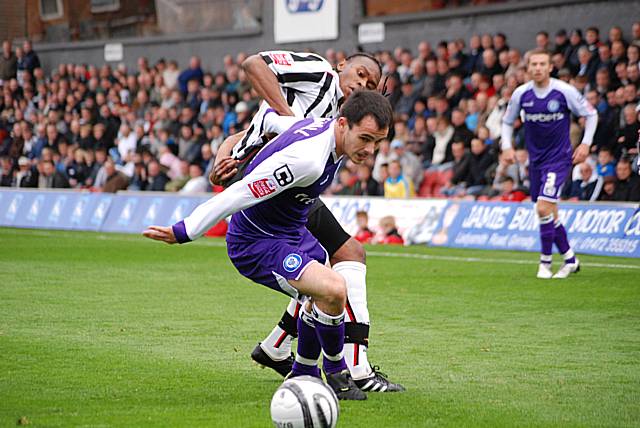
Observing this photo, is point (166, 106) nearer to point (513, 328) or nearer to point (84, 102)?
point (84, 102)

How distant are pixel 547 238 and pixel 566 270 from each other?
46cm

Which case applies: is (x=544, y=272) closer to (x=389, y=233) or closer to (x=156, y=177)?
(x=389, y=233)

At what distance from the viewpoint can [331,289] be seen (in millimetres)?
6047

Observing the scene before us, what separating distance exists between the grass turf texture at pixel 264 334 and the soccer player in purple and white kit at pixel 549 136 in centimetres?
43

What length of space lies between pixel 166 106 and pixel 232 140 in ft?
68.9

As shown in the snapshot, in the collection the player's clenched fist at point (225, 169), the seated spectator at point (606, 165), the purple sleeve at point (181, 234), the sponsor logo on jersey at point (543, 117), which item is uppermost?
the player's clenched fist at point (225, 169)

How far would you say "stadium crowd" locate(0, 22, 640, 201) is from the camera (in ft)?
58.9

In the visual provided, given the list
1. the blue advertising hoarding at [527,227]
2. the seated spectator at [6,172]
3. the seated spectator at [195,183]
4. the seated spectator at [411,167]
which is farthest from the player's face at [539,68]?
the seated spectator at [6,172]

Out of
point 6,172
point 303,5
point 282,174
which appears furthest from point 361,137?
point 6,172

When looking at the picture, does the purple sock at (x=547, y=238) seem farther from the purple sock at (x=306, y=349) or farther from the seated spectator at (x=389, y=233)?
the purple sock at (x=306, y=349)

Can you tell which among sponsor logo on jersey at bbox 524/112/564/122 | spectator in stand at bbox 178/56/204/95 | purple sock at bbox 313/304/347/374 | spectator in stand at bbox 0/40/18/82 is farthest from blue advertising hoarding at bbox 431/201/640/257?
spectator in stand at bbox 0/40/18/82

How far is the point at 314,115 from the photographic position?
7.09 metres

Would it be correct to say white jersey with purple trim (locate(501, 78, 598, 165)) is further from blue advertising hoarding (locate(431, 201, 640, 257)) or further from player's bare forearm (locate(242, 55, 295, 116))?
player's bare forearm (locate(242, 55, 295, 116))

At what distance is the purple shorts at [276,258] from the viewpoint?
614 centimetres
